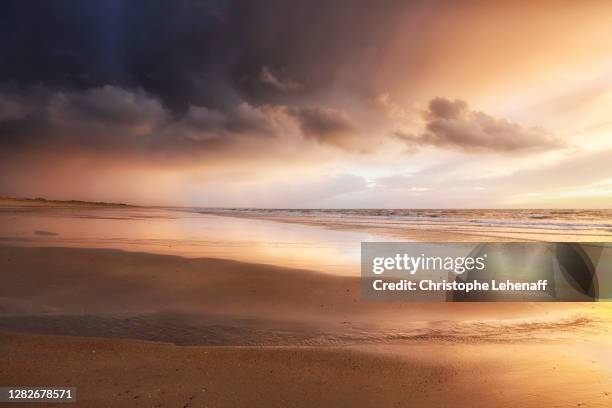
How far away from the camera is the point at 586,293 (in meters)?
8.96

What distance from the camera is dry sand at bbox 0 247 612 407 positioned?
3.81 meters

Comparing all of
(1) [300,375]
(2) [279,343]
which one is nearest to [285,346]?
(2) [279,343]

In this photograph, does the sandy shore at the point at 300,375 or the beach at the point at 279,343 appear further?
the beach at the point at 279,343

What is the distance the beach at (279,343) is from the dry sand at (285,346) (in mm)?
22

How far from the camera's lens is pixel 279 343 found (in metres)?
5.31

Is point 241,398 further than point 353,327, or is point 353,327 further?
point 353,327

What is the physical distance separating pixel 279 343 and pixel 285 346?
21 cm

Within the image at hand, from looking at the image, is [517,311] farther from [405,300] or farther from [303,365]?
[303,365]

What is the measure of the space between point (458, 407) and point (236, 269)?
7.92m

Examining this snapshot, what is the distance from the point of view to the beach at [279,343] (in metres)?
3.82

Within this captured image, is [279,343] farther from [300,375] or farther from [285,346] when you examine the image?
[300,375]

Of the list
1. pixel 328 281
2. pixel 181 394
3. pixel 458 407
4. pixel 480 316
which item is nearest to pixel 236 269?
pixel 328 281

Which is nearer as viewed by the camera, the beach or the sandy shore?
the sandy shore

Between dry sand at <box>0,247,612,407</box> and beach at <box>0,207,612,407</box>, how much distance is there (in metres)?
0.02
